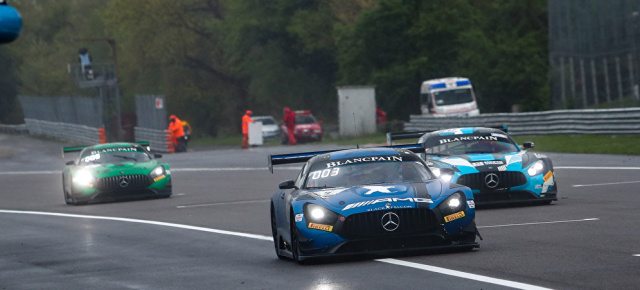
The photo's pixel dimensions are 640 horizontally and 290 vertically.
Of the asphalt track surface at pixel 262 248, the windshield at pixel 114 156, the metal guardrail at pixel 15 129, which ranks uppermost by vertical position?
the metal guardrail at pixel 15 129

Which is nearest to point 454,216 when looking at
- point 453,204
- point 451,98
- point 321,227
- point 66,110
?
point 453,204

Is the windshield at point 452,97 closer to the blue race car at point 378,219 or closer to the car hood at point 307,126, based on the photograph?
the car hood at point 307,126

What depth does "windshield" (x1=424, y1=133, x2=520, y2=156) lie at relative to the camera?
17.4 metres

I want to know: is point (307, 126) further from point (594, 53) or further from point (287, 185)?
point (287, 185)

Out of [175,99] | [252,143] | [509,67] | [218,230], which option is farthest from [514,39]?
[218,230]

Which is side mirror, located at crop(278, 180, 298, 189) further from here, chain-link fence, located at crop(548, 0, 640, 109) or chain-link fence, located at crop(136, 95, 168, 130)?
chain-link fence, located at crop(136, 95, 168, 130)

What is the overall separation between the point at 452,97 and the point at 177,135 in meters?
13.1

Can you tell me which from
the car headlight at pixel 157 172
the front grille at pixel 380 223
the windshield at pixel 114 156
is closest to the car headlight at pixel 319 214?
the front grille at pixel 380 223

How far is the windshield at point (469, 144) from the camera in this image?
17.4 m

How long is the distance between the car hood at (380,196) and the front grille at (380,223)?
64mm

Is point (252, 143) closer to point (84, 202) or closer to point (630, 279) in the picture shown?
point (84, 202)

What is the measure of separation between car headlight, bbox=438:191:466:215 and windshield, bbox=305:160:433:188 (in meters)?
0.70

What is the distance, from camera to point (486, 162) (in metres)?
16.4

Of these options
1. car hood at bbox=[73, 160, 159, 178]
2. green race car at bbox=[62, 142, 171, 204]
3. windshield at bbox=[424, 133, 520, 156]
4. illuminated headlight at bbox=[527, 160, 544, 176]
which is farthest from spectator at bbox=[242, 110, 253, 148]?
illuminated headlight at bbox=[527, 160, 544, 176]
